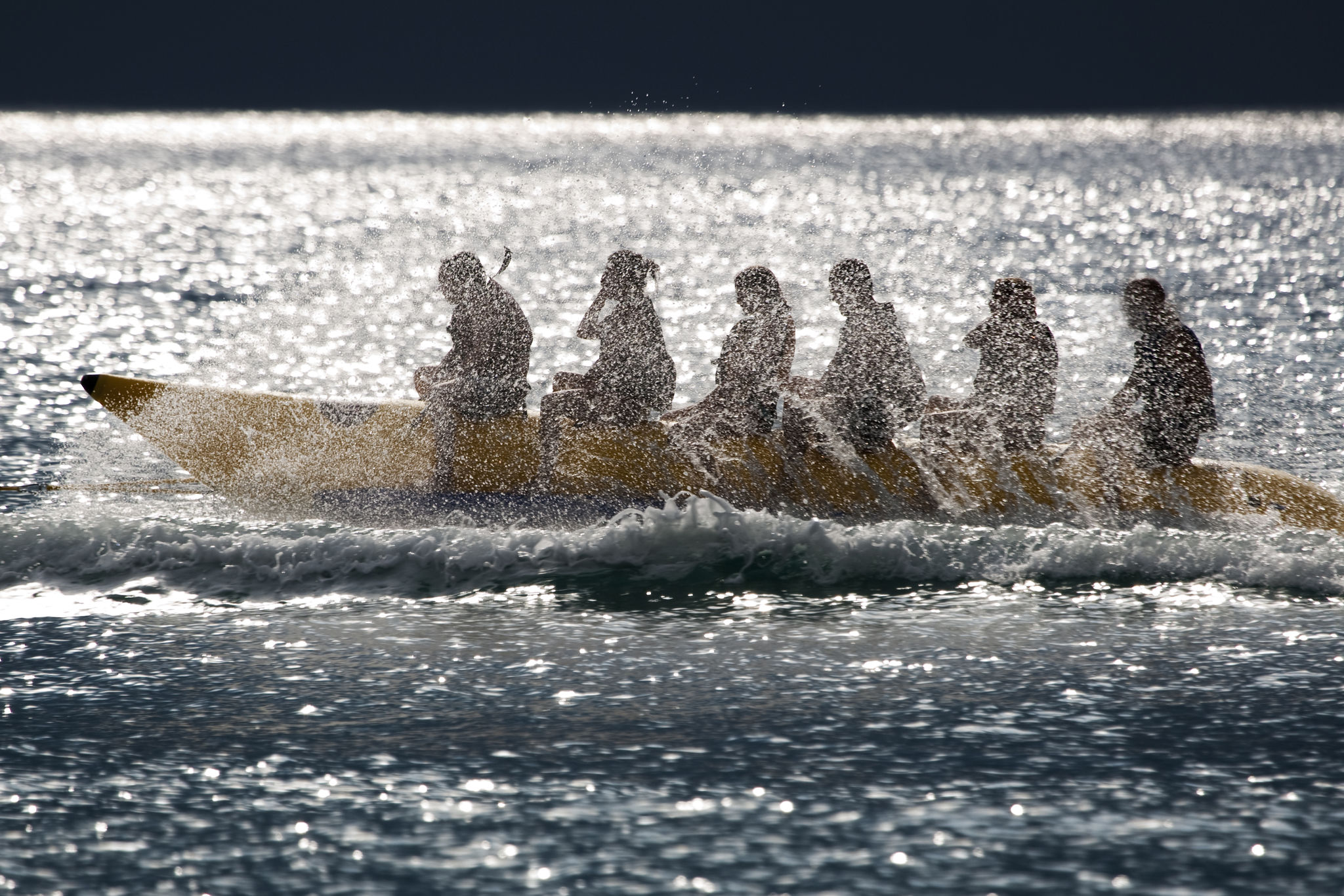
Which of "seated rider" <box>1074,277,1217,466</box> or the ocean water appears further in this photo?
"seated rider" <box>1074,277,1217,466</box>

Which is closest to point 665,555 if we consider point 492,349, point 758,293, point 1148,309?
point 758,293

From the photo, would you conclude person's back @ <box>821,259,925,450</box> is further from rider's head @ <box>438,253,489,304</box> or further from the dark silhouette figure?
rider's head @ <box>438,253,489,304</box>

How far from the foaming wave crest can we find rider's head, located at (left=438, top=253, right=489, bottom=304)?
153 centimetres

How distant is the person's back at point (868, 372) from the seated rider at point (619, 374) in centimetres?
109

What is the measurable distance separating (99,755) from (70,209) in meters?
47.0

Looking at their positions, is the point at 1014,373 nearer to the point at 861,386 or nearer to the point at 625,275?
the point at 861,386

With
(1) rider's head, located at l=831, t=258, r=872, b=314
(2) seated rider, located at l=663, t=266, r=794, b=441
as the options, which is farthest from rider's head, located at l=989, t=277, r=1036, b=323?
(2) seated rider, located at l=663, t=266, r=794, b=441

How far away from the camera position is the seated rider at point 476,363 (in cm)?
930

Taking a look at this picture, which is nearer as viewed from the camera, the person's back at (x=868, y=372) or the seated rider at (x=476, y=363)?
the person's back at (x=868, y=372)

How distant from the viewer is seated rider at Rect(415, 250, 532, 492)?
9.30 meters

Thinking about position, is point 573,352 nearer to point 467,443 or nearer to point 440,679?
point 467,443

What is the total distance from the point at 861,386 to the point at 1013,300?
1.08 metres

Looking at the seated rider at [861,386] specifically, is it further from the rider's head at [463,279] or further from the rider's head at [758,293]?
the rider's head at [463,279]

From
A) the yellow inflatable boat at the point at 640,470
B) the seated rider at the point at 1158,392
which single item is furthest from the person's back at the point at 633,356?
the seated rider at the point at 1158,392
